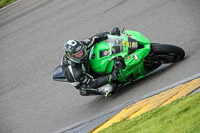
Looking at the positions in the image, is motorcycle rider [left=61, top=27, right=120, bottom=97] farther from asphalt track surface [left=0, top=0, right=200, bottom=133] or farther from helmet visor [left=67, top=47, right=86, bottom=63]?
asphalt track surface [left=0, top=0, right=200, bottom=133]

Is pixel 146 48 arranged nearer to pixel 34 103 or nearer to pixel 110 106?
pixel 110 106

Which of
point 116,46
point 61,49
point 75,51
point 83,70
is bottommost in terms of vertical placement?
point 83,70

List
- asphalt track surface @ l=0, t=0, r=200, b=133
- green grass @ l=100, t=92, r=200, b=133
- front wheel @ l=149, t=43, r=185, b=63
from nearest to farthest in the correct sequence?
green grass @ l=100, t=92, r=200, b=133 → front wheel @ l=149, t=43, r=185, b=63 → asphalt track surface @ l=0, t=0, r=200, b=133

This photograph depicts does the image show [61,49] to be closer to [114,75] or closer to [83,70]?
[83,70]

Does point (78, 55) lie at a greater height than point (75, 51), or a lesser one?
lesser

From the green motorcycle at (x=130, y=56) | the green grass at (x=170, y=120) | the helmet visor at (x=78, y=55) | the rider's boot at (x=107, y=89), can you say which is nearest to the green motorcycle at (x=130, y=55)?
the green motorcycle at (x=130, y=56)

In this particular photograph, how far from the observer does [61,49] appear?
1091cm

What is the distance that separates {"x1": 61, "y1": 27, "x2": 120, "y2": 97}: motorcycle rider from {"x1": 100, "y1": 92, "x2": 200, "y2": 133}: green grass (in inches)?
68.6

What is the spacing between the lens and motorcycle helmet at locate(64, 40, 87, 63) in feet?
22.6

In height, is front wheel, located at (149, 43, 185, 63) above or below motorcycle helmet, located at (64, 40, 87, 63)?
below

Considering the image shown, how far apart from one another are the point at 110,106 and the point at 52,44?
4.50m

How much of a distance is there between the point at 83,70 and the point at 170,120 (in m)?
3.03

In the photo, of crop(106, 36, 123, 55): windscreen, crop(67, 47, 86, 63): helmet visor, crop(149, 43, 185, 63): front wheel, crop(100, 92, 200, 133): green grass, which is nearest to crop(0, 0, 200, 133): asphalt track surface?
crop(149, 43, 185, 63): front wheel

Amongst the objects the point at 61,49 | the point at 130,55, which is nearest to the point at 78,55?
the point at 130,55
